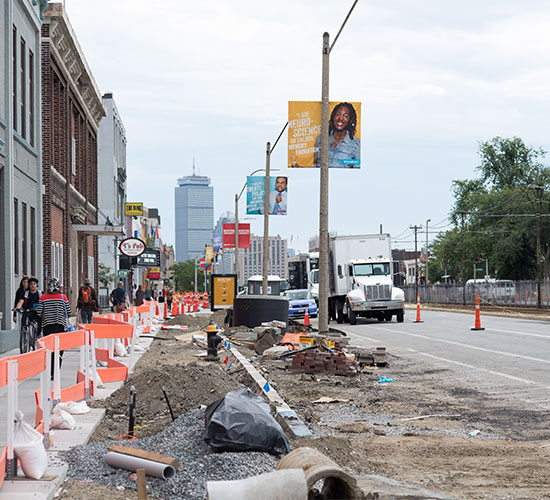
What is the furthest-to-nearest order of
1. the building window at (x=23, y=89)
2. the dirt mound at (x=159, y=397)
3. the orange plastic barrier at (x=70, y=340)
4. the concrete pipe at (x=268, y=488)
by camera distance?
the building window at (x=23, y=89), the orange plastic barrier at (x=70, y=340), the dirt mound at (x=159, y=397), the concrete pipe at (x=268, y=488)

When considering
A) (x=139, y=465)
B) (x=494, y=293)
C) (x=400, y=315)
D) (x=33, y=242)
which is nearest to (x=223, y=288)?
(x=400, y=315)

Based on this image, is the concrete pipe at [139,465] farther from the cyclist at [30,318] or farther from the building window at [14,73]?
the building window at [14,73]

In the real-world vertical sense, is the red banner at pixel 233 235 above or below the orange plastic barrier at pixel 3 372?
above

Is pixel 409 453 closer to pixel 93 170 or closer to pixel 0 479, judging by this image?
pixel 0 479

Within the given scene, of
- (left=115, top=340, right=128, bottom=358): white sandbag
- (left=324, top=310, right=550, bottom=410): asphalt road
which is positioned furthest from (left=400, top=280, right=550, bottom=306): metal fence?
(left=115, top=340, right=128, bottom=358): white sandbag

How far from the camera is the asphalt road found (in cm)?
1376

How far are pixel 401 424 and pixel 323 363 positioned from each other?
6.05m

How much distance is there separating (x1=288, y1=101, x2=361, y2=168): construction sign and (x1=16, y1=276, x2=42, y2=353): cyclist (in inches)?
367

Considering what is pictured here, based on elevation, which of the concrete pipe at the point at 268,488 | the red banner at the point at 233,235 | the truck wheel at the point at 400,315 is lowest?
the truck wheel at the point at 400,315

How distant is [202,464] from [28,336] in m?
12.2

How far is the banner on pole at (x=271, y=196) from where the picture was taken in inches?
1831

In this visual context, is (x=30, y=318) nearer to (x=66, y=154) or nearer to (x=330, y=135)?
(x=330, y=135)

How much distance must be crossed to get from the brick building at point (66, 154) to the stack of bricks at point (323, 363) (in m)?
17.4

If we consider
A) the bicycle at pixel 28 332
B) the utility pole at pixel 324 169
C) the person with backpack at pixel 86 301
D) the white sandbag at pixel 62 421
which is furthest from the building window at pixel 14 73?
the white sandbag at pixel 62 421
